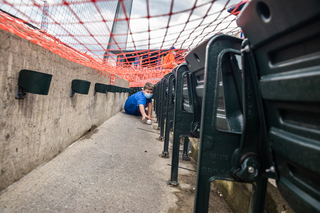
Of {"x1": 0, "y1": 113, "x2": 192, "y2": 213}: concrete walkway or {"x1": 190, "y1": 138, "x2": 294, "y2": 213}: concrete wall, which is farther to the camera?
{"x1": 0, "y1": 113, "x2": 192, "y2": 213}: concrete walkway

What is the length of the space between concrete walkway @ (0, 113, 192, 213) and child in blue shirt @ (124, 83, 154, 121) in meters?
2.32

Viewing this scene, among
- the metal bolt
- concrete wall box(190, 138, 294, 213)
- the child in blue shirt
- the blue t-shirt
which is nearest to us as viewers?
the metal bolt

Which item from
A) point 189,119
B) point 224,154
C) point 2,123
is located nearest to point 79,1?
point 2,123

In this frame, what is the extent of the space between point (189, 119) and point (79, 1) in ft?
4.95

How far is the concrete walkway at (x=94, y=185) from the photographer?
4.08ft

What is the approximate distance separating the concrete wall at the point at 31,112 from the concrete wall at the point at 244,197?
1636 mm

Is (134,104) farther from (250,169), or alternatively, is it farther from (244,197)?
(250,169)

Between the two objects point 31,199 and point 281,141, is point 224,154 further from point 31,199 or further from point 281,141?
point 31,199

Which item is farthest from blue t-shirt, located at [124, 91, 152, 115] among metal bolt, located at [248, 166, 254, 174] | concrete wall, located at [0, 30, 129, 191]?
metal bolt, located at [248, 166, 254, 174]

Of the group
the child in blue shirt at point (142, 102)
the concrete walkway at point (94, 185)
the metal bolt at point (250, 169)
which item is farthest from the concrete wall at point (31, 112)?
the child in blue shirt at point (142, 102)

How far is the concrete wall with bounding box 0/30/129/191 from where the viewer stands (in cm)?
122

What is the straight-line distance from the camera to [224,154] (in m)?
0.88

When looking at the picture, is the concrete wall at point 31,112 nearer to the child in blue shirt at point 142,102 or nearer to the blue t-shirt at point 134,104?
the child in blue shirt at point 142,102

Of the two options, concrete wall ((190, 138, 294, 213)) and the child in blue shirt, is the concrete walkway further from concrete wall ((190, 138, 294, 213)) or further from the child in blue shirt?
the child in blue shirt
